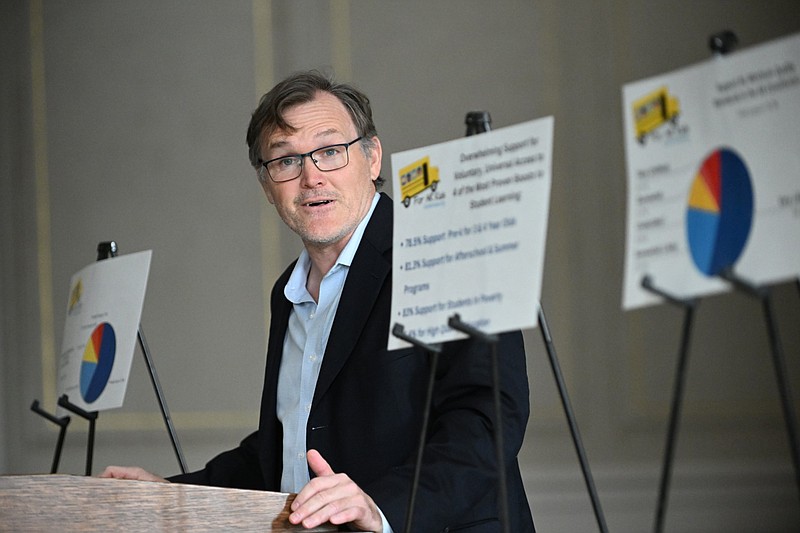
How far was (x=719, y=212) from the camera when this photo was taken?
109cm

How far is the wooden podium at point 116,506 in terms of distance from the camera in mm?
1379

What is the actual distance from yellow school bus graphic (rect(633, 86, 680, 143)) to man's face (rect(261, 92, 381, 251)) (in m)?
1.08

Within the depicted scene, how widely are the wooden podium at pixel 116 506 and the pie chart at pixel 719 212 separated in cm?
69

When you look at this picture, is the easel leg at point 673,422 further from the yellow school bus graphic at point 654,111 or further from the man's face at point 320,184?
the man's face at point 320,184

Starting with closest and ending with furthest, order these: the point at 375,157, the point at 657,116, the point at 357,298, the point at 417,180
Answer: the point at 657,116, the point at 417,180, the point at 357,298, the point at 375,157

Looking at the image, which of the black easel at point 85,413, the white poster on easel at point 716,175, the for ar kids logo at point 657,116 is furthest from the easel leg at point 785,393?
the black easel at point 85,413

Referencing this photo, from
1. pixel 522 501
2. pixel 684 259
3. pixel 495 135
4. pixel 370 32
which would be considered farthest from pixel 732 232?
pixel 370 32

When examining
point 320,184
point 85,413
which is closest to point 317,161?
point 320,184

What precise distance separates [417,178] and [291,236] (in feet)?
10.3

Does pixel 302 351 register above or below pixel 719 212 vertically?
below

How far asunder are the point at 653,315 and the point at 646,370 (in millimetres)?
222

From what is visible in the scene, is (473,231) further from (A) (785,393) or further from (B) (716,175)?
(A) (785,393)

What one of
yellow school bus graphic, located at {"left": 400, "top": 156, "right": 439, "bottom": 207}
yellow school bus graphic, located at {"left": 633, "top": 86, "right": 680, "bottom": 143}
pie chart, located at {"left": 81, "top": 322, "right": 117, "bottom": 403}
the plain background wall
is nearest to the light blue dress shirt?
pie chart, located at {"left": 81, "top": 322, "right": 117, "bottom": 403}

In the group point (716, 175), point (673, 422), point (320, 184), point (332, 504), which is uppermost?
point (320, 184)
